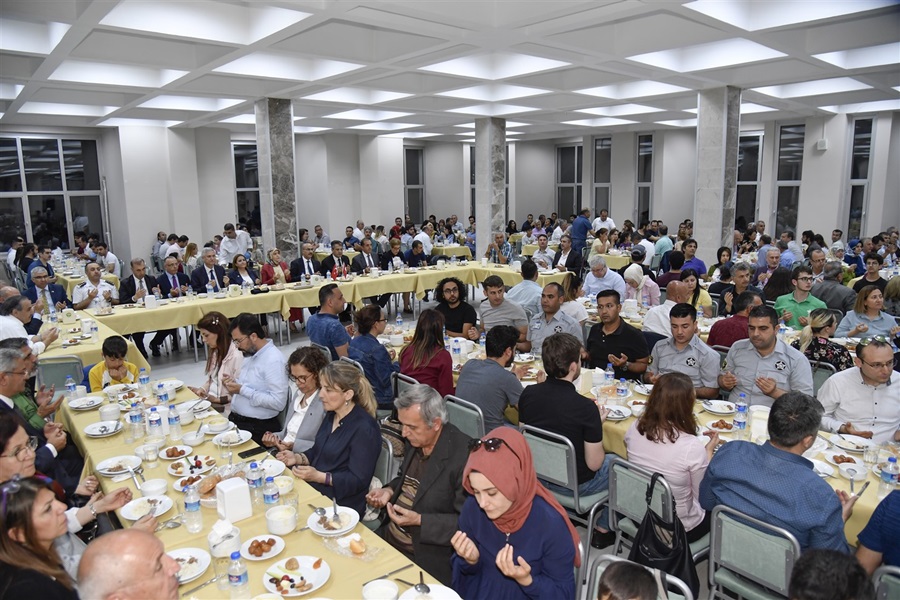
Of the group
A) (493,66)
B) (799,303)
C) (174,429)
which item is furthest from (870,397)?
(493,66)

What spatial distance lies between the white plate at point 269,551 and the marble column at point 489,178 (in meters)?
12.2

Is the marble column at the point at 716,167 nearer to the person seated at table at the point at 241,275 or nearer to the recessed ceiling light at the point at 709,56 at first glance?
the recessed ceiling light at the point at 709,56

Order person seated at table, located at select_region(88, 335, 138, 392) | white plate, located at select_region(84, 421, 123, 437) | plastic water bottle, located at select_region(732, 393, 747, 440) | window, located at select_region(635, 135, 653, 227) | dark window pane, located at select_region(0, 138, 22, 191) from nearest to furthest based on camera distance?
plastic water bottle, located at select_region(732, 393, 747, 440) < white plate, located at select_region(84, 421, 123, 437) < person seated at table, located at select_region(88, 335, 138, 392) < dark window pane, located at select_region(0, 138, 22, 191) < window, located at select_region(635, 135, 653, 227)

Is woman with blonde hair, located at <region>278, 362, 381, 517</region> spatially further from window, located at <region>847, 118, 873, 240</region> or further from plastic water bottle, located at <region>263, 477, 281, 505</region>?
window, located at <region>847, 118, 873, 240</region>

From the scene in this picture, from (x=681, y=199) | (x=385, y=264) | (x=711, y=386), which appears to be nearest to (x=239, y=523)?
(x=711, y=386)

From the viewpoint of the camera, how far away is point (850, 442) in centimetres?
365

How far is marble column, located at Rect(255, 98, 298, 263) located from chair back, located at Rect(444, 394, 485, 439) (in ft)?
26.6

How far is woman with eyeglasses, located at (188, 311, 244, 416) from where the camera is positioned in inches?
194

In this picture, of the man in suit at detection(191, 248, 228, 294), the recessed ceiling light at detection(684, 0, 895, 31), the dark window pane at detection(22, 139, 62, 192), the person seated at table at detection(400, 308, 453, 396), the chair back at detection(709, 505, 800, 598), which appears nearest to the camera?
the chair back at detection(709, 505, 800, 598)

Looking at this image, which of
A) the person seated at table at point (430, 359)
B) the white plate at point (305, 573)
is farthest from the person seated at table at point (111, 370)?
the white plate at point (305, 573)

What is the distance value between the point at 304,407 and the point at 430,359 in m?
1.12

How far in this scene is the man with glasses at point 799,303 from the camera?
6387 millimetres

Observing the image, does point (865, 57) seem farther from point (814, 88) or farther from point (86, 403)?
point (86, 403)

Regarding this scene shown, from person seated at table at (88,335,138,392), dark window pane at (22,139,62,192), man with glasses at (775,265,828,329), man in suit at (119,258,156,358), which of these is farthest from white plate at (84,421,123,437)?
dark window pane at (22,139,62,192)
